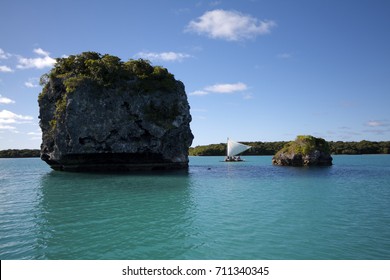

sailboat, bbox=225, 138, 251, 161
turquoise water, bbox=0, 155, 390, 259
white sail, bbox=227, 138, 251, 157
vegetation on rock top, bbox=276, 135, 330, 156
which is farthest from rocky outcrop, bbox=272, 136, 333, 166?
turquoise water, bbox=0, 155, 390, 259

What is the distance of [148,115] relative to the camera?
5203 cm

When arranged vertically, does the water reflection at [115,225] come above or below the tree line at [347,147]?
below

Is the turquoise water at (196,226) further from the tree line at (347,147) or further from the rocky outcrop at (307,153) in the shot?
the tree line at (347,147)

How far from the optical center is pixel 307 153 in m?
66.9

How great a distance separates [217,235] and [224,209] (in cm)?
612

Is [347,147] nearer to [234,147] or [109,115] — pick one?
[234,147]

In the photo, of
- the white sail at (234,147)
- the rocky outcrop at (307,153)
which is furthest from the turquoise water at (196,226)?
the white sail at (234,147)

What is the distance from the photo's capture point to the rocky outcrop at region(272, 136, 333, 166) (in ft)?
220

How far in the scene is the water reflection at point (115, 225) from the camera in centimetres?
1216

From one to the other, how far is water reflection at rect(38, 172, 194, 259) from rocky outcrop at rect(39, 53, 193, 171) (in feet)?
81.4

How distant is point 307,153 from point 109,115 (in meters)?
43.6

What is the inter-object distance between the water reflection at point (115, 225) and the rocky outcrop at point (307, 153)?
47.7 m

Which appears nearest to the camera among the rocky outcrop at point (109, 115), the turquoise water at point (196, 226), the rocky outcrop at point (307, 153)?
the turquoise water at point (196, 226)
